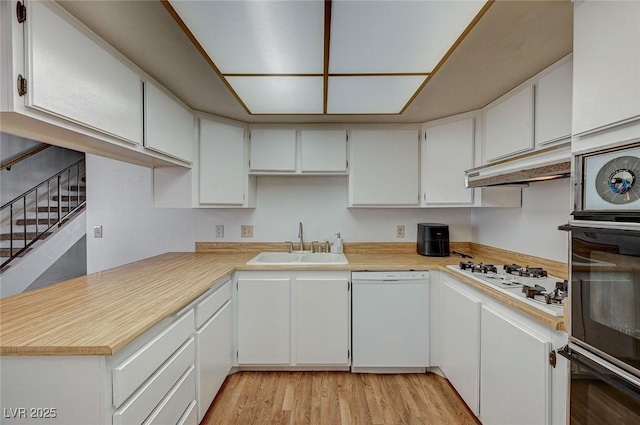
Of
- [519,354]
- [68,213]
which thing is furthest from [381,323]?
[68,213]

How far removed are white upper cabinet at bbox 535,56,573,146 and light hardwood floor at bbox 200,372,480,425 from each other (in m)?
1.76

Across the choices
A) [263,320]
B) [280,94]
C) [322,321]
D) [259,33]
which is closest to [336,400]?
[322,321]

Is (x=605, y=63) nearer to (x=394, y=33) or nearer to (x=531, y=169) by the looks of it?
(x=531, y=169)

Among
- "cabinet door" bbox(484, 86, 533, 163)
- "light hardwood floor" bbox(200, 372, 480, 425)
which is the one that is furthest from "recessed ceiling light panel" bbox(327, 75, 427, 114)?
"light hardwood floor" bbox(200, 372, 480, 425)

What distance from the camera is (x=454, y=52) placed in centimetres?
132

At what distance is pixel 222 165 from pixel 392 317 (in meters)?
1.86

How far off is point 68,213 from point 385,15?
4701mm

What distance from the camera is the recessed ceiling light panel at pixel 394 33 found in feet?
3.29

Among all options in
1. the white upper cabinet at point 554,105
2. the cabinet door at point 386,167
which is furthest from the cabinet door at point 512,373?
the cabinet door at point 386,167

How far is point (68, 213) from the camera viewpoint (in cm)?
374

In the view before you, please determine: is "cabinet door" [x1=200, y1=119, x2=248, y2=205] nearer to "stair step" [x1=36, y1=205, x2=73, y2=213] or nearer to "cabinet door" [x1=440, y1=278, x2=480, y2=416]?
"cabinet door" [x1=440, y1=278, x2=480, y2=416]

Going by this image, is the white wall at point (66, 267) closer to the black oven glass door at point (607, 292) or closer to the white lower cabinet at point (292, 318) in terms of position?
the white lower cabinet at point (292, 318)

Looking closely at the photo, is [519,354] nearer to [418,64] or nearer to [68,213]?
[418,64]

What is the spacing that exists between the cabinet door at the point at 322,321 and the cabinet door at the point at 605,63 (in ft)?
5.33
